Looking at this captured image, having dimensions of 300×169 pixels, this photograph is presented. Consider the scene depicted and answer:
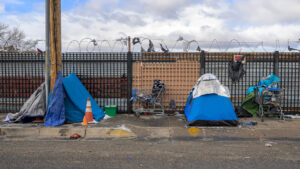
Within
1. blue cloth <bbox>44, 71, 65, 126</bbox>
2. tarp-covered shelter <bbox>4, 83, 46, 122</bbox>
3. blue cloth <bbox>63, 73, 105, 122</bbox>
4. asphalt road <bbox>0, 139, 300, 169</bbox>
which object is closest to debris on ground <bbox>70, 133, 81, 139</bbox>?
asphalt road <bbox>0, 139, 300, 169</bbox>

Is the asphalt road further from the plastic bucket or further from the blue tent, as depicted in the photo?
the plastic bucket

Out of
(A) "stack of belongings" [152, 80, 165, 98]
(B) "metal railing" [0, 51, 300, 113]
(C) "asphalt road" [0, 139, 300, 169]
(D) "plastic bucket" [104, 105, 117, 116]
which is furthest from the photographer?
(B) "metal railing" [0, 51, 300, 113]

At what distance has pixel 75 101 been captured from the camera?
319 inches

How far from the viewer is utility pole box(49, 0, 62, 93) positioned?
310 inches

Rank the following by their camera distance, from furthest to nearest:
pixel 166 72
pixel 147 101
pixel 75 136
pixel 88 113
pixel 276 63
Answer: pixel 166 72 < pixel 276 63 < pixel 147 101 < pixel 88 113 < pixel 75 136

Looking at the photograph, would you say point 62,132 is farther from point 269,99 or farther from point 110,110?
point 269,99

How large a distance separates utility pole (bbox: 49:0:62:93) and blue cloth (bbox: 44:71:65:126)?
0.36 metres

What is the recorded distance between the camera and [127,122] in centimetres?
806

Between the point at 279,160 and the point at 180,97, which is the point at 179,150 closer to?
the point at 279,160

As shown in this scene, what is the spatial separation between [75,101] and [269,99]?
630 centimetres

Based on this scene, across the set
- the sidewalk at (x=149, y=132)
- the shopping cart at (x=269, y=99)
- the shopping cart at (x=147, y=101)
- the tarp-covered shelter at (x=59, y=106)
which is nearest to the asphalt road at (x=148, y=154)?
the sidewalk at (x=149, y=132)

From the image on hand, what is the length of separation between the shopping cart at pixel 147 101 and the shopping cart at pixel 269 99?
3162 millimetres

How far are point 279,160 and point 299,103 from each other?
5320 mm

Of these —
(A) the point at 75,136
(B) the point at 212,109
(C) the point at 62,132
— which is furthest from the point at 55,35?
(B) the point at 212,109
